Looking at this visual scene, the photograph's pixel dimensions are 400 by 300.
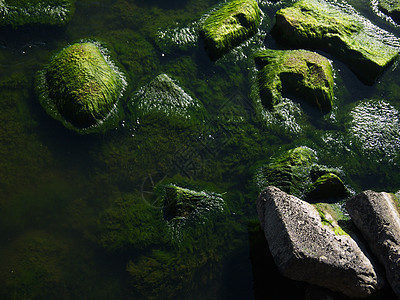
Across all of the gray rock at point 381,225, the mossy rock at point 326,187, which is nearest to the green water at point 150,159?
the mossy rock at point 326,187

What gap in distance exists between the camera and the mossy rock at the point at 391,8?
23.7ft

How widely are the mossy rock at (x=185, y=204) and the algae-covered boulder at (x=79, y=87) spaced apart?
1313mm

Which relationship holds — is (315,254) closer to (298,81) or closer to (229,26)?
(298,81)

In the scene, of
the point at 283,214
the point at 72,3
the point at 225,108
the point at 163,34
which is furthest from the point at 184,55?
the point at 283,214

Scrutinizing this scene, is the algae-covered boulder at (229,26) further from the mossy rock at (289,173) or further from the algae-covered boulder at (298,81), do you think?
the mossy rock at (289,173)

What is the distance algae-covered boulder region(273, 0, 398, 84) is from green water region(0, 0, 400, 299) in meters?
0.19

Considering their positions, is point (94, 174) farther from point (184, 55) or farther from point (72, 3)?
point (72, 3)

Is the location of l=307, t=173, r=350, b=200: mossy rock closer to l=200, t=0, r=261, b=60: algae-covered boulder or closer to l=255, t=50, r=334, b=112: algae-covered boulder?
l=255, t=50, r=334, b=112: algae-covered boulder

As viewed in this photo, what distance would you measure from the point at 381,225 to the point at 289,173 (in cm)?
122

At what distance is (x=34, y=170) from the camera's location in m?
4.79

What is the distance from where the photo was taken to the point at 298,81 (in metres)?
5.72

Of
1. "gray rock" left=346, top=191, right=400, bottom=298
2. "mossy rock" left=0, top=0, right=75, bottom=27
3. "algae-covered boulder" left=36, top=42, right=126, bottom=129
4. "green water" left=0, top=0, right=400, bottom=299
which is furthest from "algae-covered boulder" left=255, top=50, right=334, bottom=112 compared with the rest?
"mossy rock" left=0, top=0, right=75, bottom=27

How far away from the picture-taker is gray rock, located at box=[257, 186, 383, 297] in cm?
372

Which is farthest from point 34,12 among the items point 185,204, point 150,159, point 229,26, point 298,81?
point 298,81
